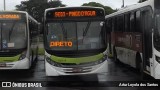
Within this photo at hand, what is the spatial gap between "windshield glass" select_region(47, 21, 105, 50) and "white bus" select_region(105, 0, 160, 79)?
1788 mm

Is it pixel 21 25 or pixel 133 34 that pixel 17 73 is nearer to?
pixel 21 25

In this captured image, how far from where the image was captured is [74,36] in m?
15.8

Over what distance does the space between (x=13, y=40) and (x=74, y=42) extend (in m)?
4.39

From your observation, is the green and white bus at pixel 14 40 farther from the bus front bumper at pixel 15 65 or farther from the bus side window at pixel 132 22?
the bus side window at pixel 132 22

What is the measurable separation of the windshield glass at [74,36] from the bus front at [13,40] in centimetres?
351

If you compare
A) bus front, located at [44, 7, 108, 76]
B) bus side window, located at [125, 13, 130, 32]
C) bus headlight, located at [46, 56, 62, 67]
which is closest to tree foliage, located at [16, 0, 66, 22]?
bus side window, located at [125, 13, 130, 32]

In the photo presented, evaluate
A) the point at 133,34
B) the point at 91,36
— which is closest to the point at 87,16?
the point at 91,36

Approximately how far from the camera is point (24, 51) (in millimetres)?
19203

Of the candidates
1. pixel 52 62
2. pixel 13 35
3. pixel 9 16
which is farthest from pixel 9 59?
pixel 52 62

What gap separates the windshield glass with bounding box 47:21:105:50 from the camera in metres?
15.9

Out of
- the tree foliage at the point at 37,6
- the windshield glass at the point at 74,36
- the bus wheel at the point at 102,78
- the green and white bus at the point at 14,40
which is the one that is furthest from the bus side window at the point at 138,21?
the tree foliage at the point at 37,6

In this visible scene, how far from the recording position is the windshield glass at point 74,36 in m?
15.9

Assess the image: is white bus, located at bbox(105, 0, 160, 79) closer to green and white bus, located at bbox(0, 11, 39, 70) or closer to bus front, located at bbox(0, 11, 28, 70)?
green and white bus, located at bbox(0, 11, 39, 70)

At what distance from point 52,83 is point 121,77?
345 cm
